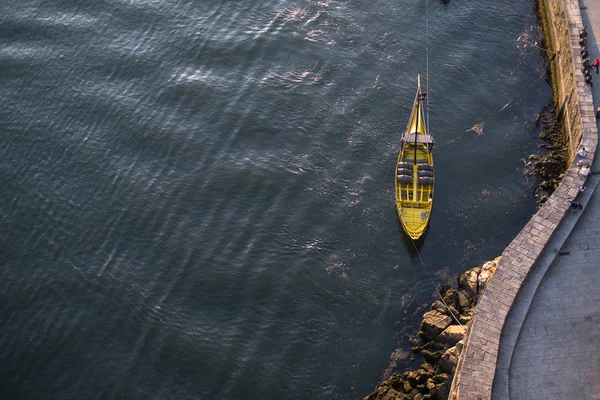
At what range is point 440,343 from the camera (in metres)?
50.8

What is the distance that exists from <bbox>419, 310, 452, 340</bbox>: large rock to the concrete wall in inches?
211

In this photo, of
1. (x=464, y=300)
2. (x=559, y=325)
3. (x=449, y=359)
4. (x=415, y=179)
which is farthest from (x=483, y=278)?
(x=415, y=179)

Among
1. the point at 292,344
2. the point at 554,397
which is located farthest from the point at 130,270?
the point at 554,397

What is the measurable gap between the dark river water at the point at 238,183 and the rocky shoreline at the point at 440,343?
1.67 m

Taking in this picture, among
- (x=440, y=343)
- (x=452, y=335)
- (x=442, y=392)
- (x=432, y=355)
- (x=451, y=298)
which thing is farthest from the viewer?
(x=451, y=298)

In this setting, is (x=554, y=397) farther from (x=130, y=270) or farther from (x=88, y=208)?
(x=88, y=208)

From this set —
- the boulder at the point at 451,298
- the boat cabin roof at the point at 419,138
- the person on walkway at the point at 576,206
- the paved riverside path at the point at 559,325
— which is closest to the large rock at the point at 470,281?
the boulder at the point at 451,298

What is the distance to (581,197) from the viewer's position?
176 ft

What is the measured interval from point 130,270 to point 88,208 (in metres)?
8.94

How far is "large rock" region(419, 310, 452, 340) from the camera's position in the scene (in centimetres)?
5153

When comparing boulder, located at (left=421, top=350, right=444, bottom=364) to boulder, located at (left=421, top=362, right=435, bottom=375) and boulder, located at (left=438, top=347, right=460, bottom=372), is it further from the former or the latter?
boulder, located at (left=438, top=347, right=460, bottom=372)

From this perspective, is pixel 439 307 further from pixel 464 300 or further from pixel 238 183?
pixel 238 183

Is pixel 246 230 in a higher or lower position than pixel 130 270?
higher

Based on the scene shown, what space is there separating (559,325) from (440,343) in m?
8.40
